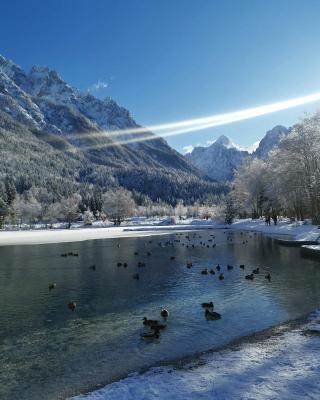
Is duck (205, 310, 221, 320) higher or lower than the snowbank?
lower

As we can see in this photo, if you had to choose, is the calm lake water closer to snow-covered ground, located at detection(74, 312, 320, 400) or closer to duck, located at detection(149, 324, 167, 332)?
duck, located at detection(149, 324, 167, 332)

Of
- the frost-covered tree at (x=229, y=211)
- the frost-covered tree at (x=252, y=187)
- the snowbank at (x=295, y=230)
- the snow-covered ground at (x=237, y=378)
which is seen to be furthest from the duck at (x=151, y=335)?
the frost-covered tree at (x=229, y=211)

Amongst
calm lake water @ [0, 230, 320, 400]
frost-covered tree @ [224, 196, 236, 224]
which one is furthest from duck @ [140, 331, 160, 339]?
frost-covered tree @ [224, 196, 236, 224]

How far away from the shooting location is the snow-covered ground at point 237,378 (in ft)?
40.5

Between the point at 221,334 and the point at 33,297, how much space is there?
1614cm

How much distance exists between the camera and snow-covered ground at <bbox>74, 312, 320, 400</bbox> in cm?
1236

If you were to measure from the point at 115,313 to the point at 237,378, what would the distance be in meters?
12.6

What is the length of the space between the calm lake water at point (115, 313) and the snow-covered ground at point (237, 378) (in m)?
1.61

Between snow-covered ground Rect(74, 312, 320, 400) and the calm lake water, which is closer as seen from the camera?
snow-covered ground Rect(74, 312, 320, 400)

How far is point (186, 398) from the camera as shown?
12.3 metres

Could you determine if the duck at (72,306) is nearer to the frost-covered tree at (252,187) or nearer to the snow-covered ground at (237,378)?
the snow-covered ground at (237,378)

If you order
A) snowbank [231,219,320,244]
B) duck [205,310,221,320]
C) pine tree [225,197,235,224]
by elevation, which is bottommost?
duck [205,310,221,320]

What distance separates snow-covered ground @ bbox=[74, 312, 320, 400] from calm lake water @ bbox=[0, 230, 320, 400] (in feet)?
5.28

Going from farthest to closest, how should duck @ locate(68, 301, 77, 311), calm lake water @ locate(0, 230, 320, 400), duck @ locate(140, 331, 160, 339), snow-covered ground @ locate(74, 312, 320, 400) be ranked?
duck @ locate(68, 301, 77, 311) → duck @ locate(140, 331, 160, 339) → calm lake water @ locate(0, 230, 320, 400) → snow-covered ground @ locate(74, 312, 320, 400)
